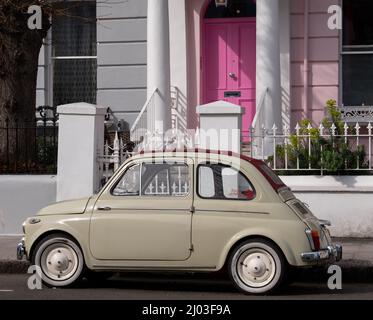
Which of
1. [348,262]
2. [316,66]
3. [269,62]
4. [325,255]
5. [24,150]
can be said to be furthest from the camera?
[316,66]

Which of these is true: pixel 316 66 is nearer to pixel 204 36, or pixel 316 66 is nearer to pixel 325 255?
pixel 204 36

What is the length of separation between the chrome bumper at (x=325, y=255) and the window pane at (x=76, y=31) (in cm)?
971

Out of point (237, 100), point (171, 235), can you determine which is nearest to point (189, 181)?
point (171, 235)

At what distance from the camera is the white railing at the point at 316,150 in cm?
1437

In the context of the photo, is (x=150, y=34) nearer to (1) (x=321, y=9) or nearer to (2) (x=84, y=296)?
(1) (x=321, y=9)

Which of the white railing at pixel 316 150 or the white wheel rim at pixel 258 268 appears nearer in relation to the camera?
the white wheel rim at pixel 258 268

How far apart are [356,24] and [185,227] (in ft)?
29.3

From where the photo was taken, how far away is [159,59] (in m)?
16.5

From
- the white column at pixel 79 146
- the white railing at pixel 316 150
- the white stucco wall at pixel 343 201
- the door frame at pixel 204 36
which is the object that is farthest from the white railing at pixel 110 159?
the door frame at pixel 204 36

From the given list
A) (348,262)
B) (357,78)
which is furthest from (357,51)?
(348,262)

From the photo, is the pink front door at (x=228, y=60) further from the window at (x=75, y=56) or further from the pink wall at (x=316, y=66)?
the window at (x=75, y=56)

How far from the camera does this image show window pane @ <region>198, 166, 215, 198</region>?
35.0ft

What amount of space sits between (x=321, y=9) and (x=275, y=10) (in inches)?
60.7

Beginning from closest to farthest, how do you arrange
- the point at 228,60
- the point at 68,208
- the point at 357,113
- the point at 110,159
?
1. the point at 68,208
2. the point at 110,159
3. the point at 357,113
4. the point at 228,60
